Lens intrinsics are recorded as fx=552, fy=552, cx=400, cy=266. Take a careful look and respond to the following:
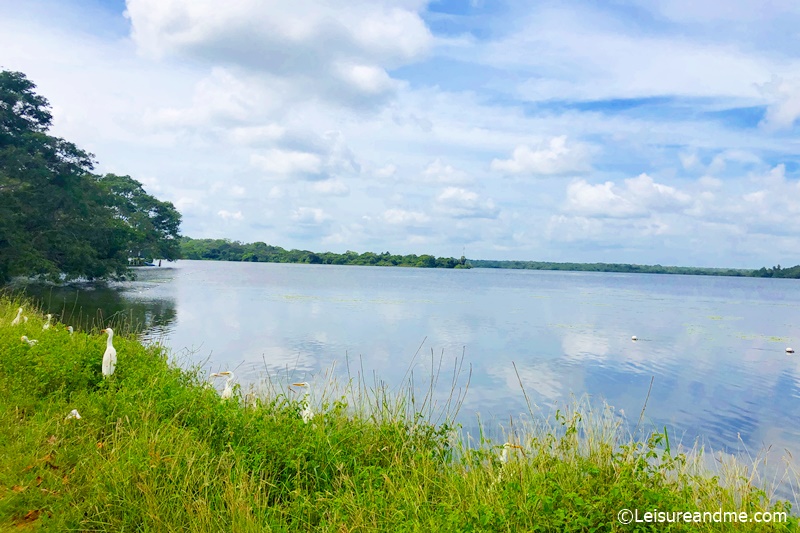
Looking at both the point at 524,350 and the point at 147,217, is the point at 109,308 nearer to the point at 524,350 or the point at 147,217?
the point at 524,350

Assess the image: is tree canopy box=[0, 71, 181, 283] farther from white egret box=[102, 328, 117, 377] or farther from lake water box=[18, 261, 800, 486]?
white egret box=[102, 328, 117, 377]

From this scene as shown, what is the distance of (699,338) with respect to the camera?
2267 cm

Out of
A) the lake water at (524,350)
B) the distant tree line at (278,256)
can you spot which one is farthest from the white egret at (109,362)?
the distant tree line at (278,256)

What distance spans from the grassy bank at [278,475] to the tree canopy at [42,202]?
72.4ft

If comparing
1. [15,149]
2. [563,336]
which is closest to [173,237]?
[15,149]

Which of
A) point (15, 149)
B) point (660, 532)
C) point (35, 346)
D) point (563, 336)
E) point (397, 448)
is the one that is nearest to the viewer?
point (660, 532)

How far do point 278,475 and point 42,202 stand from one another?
28.7 m

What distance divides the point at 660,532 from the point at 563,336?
19174 millimetres

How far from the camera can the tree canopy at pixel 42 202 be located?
Answer: 970 inches

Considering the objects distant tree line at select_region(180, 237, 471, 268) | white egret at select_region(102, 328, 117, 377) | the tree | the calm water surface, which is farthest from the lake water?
distant tree line at select_region(180, 237, 471, 268)

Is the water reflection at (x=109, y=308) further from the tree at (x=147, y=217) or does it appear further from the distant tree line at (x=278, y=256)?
the distant tree line at (x=278, y=256)

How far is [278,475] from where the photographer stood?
16.2 ft

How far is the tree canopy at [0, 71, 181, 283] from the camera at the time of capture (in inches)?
970

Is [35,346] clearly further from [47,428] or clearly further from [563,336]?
[563,336]
